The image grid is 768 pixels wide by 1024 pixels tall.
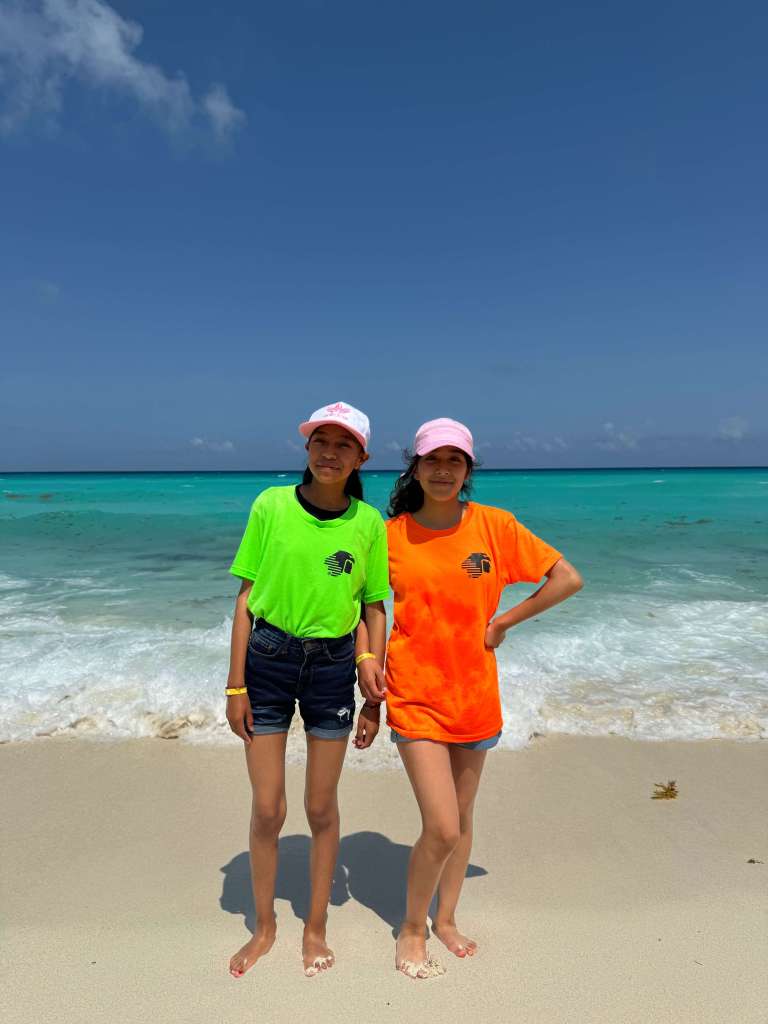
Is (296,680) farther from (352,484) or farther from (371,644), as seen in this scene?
(352,484)

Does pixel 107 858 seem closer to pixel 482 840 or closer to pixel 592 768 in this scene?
pixel 482 840

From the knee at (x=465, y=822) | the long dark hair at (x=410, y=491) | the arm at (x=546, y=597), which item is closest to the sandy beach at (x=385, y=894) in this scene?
the knee at (x=465, y=822)

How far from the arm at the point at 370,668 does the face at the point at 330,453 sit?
57 centimetres

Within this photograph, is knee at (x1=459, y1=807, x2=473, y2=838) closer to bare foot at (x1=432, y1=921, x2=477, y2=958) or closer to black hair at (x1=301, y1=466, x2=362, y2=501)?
bare foot at (x1=432, y1=921, x2=477, y2=958)

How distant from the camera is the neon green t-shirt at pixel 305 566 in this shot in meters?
2.43

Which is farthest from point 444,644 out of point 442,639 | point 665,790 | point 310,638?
point 665,790

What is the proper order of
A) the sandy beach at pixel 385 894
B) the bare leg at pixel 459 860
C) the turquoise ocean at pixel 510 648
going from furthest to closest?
the turquoise ocean at pixel 510 648, the bare leg at pixel 459 860, the sandy beach at pixel 385 894

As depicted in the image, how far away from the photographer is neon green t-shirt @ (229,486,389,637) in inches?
95.7

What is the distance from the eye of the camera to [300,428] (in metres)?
2.55

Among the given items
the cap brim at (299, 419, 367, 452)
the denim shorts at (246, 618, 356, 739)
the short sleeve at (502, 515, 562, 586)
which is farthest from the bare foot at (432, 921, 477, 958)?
the cap brim at (299, 419, 367, 452)

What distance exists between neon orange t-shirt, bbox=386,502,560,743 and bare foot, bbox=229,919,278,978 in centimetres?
105

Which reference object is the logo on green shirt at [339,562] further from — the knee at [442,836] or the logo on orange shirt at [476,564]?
the knee at [442,836]

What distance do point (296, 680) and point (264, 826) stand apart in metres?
0.64

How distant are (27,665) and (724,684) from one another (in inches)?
267
